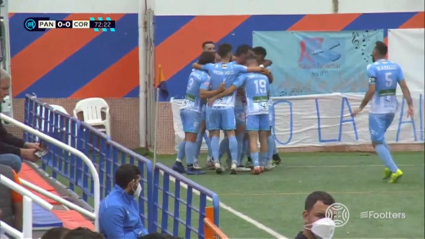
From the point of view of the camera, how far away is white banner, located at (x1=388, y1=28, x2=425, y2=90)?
1667 cm

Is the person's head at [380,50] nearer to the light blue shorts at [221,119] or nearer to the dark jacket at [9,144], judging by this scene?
the light blue shorts at [221,119]

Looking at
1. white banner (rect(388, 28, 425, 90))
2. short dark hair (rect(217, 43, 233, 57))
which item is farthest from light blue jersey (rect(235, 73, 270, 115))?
white banner (rect(388, 28, 425, 90))

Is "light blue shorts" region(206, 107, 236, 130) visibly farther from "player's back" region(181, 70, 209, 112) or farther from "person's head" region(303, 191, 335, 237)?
"person's head" region(303, 191, 335, 237)

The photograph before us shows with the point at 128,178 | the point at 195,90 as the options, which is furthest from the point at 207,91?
the point at 128,178

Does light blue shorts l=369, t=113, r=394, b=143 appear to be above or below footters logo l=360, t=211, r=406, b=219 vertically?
above

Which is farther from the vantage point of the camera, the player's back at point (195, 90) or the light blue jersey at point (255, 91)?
the light blue jersey at point (255, 91)

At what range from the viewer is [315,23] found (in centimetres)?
1680

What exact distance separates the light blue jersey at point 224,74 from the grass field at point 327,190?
3.65 ft

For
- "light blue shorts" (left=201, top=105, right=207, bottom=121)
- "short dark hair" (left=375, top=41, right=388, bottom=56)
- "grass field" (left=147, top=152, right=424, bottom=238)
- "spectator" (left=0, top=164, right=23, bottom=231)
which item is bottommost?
"grass field" (left=147, top=152, right=424, bottom=238)

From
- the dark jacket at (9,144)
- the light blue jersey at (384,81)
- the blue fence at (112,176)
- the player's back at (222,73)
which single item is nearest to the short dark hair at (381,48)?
the light blue jersey at (384,81)

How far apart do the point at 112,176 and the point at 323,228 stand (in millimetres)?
4267

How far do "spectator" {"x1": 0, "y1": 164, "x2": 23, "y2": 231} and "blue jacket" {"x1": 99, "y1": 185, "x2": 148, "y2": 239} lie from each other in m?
0.92

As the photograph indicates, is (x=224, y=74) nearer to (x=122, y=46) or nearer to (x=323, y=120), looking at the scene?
(x=323, y=120)

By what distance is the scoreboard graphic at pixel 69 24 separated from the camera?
16359 millimetres
